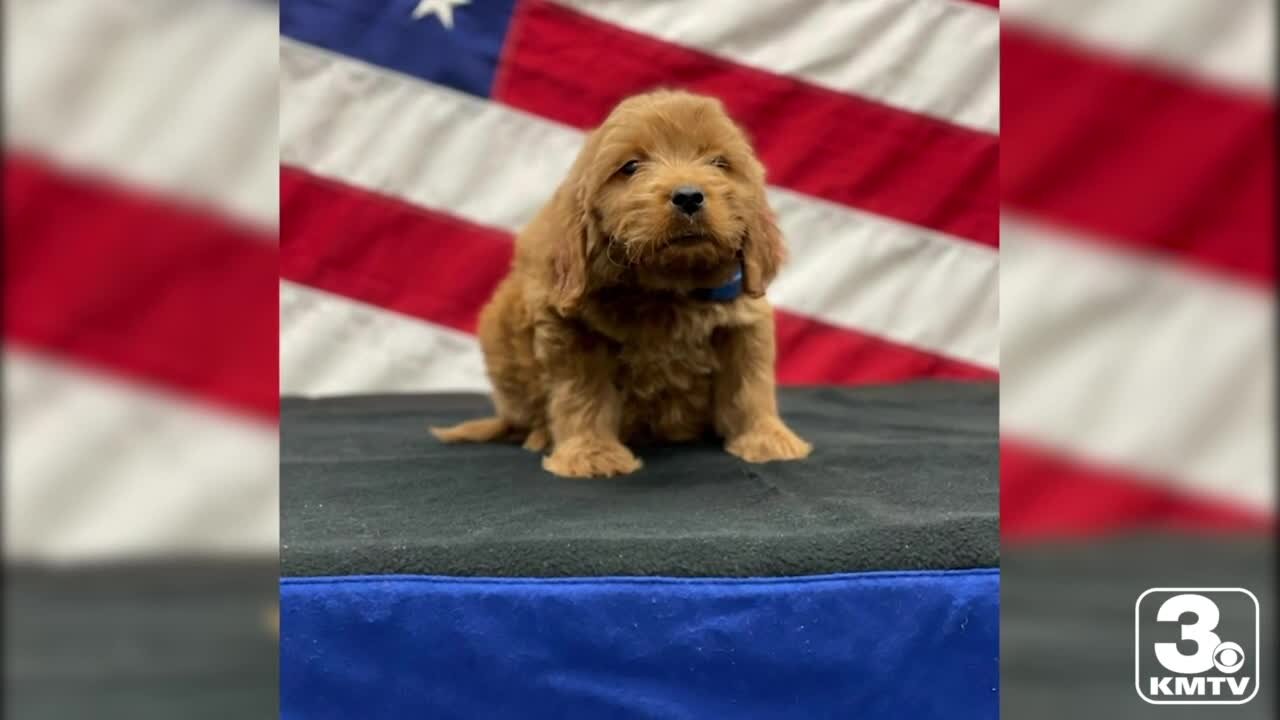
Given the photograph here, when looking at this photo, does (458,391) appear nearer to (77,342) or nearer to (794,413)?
(794,413)

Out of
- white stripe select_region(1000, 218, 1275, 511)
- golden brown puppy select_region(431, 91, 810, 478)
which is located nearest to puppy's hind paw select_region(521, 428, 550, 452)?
golden brown puppy select_region(431, 91, 810, 478)

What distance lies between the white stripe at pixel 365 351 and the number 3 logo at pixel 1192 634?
306 cm

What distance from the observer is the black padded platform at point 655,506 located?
160 centimetres

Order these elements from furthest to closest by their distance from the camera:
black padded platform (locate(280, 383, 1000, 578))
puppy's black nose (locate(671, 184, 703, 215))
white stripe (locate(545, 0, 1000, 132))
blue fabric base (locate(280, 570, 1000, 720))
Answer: white stripe (locate(545, 0, 1000, 132)) → puppy's black nose (locate(671, 184, 703, 215)) → black padded platform (locate(280, 383, 1000, 578)) → blue fabric base (locate(280, 570, 1000, 720))

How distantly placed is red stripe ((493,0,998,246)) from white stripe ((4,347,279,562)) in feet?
10.5

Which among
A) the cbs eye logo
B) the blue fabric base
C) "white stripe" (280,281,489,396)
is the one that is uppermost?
"white stripe" (280,281,489,396)

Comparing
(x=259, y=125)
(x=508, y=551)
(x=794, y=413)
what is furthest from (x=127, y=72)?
(x=794, y=413)

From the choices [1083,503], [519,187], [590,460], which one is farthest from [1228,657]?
[519,187]

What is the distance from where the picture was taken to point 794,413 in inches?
125

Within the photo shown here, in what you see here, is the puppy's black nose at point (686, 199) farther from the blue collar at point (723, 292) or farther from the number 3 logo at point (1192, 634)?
the number 3 logo at point (1192, 634)

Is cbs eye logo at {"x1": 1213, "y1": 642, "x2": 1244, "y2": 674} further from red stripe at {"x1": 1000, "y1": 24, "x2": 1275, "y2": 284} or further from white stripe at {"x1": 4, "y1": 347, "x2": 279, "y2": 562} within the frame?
white stripe at {"x1": 4, "y1": 347, "x2": 279, "y2": 562}

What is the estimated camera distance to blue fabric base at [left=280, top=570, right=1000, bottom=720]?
1.49 m

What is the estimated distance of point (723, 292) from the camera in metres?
2.29

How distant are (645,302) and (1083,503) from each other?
5.28 ft
